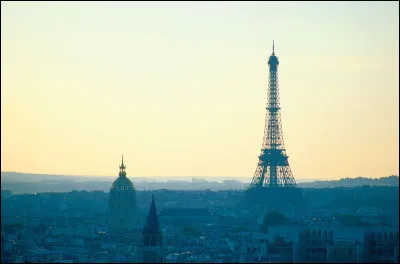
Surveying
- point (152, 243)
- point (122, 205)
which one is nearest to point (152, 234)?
point (152, 243)

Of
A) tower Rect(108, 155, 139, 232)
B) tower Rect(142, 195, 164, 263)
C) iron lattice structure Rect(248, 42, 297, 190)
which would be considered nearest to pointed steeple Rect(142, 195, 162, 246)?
tower Rect(142, 195, 164, 263)

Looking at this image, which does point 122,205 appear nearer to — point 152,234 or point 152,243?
point 152,234

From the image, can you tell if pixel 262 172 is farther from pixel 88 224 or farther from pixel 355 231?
pixel 355 231

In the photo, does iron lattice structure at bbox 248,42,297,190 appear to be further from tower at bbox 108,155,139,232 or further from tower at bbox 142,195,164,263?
tower at bbox 142,195,164,263

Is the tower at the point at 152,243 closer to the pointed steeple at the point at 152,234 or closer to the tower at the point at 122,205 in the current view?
the pointed steeple at the point at 152,234

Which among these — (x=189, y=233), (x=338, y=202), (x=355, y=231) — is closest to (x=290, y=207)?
(x=338, y=202)

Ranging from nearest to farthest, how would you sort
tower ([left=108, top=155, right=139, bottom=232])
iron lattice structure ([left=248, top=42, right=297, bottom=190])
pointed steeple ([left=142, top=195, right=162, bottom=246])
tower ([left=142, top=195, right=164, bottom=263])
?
tower ([left=142, top=195, right=164, bottom=263]) → pointed steeple ([left=142, top=195, right=162, bottom=246]) → tower ([left=108, top=155, right=139, bottom=232]) → iron lattice structure ([left=248, top=42, right=297, bottom=190])
